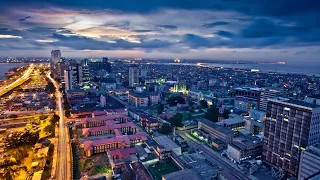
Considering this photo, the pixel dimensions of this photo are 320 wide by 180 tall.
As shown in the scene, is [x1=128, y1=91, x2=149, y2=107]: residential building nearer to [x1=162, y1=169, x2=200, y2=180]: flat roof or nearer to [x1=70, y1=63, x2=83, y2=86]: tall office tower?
[x1=162, y1=169, x2=200, y2=180]: flat roof

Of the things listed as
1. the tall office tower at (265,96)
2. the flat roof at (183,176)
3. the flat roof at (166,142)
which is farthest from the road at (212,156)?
the tall office tower at (265,96)

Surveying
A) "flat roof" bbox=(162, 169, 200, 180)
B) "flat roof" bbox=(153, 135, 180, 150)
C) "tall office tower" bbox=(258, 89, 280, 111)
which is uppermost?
"tall office tower" bbox=(258, 89, 280, 111)

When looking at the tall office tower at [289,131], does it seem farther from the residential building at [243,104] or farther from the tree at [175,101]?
the tree at [175,101]

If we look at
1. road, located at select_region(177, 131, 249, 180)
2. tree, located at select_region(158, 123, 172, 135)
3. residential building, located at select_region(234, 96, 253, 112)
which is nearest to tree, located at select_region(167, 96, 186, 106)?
residential building, located at select_region(234, 96, 253, 112)

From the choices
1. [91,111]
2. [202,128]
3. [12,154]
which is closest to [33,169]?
[12,154]

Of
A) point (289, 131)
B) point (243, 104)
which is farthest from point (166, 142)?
point (243, 104)

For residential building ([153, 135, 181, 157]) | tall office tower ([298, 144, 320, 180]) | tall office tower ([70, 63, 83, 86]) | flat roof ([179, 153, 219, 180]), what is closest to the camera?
tall office tower ([298, 144, 320, 180])

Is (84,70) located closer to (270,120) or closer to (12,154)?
(12,154)
